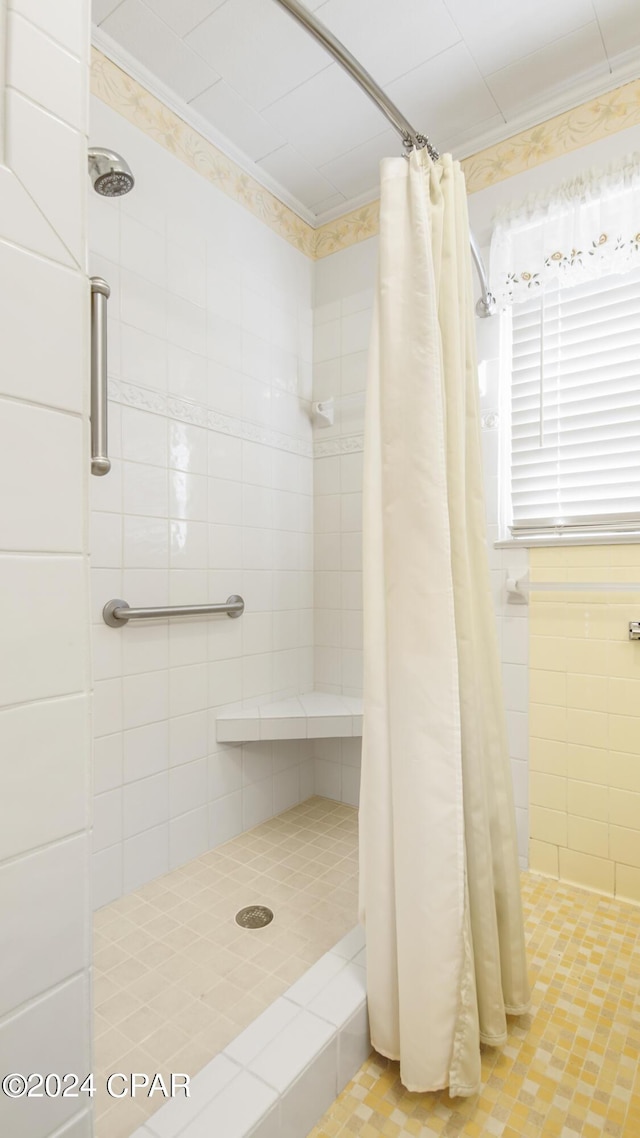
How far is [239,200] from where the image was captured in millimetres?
1979

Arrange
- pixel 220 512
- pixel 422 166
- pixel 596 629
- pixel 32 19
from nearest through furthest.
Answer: pixel 32 19 → pixel 422 166 → pixel 596 629 → pixel 220 512

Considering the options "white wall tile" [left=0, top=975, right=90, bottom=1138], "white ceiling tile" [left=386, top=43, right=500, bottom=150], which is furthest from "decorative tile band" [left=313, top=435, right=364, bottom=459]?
"white wall tile" [left=0, top=975, right=90, bottom=1138]

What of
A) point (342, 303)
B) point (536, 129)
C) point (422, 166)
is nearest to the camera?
point (422, 166)

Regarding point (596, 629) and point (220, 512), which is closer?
point (596, 629)

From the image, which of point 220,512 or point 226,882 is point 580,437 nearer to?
point 220,512

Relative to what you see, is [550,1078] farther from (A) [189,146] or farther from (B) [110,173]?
(A) [189,146]

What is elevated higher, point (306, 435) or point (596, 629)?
point (306, 435)

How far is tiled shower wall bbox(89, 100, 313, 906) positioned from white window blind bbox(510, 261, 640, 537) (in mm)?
872

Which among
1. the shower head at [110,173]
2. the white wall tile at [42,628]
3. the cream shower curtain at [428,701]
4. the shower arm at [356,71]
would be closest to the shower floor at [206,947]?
the cream shower curtain at [428,701]

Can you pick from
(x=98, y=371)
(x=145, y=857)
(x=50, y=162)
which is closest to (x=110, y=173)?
(x=98, y=371)

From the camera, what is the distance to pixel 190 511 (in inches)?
69.8

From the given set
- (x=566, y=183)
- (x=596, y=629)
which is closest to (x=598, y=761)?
(x=596, y=629)

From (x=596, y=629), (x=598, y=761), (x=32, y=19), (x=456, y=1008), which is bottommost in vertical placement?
(x=456, y=1008)

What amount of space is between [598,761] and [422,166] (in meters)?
1.56
